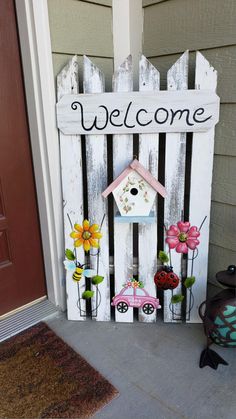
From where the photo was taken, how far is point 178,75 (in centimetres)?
147

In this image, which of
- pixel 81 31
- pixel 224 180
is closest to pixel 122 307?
pixel 224 180

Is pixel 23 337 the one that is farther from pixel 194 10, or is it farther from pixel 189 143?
pixel 194 10

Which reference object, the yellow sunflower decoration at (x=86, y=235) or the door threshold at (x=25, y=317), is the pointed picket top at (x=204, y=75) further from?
the door threshold at (x=25, y=317)

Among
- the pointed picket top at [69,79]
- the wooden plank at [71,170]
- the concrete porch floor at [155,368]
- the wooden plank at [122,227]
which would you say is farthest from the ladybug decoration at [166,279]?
the pointed picket top at [69,79]

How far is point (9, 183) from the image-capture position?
5.51ft

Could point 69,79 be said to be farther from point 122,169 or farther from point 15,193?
point 15,193

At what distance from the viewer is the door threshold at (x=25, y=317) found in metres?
1.75

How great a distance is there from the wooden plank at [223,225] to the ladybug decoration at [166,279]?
Answer: 0.28 metres

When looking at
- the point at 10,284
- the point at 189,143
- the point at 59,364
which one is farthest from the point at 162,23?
the point at 59,364

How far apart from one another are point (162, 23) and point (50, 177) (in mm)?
936

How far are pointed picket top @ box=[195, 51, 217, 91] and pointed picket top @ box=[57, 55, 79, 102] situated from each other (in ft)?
1.79

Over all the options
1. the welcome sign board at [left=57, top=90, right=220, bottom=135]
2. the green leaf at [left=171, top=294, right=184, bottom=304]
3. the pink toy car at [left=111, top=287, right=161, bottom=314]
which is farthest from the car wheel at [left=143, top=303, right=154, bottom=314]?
the welcome sign board at [left=57, top=90, right=220, bottom=135]

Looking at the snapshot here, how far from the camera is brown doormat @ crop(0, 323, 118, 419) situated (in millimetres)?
1313

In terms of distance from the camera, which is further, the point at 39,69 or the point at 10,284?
the point at 10,284
